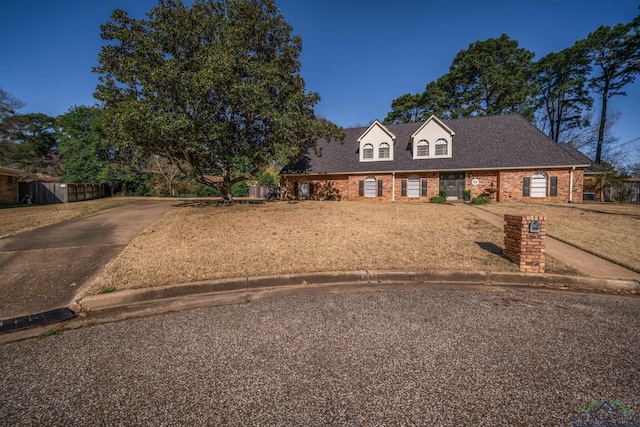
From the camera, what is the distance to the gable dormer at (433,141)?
20.0 metres

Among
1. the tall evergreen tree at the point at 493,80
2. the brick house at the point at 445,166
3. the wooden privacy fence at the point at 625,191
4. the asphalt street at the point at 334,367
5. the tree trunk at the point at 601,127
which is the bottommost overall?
the asphalt street at the point at 334,367

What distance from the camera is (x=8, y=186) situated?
18.8m

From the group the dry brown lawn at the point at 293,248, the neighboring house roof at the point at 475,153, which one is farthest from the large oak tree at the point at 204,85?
the neighboring house roof at the point at 475,153

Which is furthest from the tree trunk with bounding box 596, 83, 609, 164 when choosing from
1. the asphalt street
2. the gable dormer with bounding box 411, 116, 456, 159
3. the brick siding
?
the asphalt street

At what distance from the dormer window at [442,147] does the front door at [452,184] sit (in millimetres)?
→ 1928

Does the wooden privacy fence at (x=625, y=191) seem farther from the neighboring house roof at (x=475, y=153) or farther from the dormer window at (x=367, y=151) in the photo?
the dormer window at (x=367, y=151)

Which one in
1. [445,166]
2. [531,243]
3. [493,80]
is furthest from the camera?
[493,80]

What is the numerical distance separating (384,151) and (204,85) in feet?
48.4

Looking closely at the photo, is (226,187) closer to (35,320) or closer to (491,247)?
(35,320)

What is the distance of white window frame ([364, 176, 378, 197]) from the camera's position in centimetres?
2066

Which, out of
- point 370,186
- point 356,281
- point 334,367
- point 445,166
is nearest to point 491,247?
point 356,281

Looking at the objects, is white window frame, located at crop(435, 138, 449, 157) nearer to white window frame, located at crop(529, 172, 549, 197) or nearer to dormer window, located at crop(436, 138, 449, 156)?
dormer window, located at crop(436, 138, 449, 156)

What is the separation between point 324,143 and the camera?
25.0 meters

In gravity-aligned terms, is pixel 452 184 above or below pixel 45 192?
above
